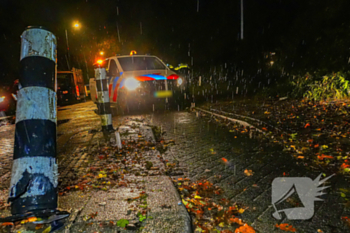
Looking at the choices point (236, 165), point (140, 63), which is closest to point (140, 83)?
point (140, 63)

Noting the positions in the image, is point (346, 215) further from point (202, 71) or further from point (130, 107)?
point (202, 71)

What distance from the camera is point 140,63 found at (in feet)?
30.1

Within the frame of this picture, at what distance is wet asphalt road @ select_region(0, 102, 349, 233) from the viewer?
2184 millimetres

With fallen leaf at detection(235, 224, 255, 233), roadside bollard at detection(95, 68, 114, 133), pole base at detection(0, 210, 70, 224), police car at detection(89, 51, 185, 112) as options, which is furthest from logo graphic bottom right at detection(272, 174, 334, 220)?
police car at detection(89, 51, 185, 112)

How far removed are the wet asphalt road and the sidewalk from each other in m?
0.21

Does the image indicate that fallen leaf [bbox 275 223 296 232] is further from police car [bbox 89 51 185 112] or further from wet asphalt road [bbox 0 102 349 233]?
police car [bbox 89 51 185 112]

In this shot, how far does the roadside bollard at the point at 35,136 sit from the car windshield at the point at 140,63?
6663mm

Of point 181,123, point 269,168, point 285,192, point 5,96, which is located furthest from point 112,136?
point 5,96

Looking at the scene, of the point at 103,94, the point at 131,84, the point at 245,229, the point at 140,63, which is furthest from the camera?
the point at 140,63

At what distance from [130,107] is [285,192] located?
21.4 feet

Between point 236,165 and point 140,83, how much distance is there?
202 inches

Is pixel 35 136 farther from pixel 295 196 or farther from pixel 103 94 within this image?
pixel 103 94

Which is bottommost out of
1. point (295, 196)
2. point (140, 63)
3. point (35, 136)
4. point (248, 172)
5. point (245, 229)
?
point (245, 229)

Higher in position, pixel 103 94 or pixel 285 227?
pixel 103 94
